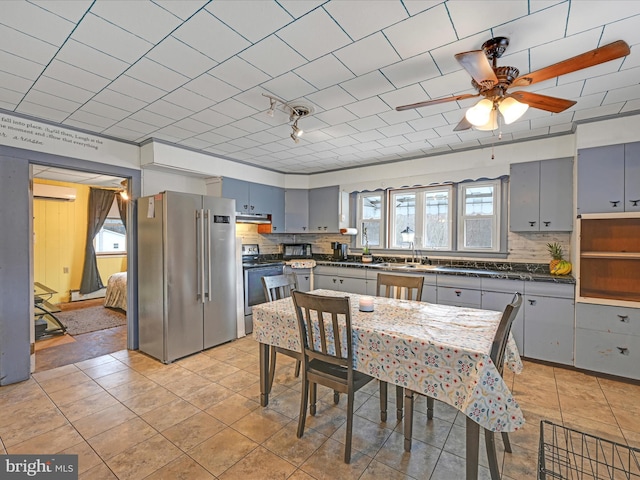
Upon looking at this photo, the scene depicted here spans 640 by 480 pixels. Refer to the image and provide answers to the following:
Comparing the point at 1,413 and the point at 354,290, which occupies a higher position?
the point at 354,290

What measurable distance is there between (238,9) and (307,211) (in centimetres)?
400

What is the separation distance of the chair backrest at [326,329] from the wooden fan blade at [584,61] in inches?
63.5

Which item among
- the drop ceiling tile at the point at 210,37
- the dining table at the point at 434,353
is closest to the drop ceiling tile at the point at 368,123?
the drop ceiling tile at the point at 210,37

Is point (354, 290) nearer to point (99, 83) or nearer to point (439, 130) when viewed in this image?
point (439, 130)

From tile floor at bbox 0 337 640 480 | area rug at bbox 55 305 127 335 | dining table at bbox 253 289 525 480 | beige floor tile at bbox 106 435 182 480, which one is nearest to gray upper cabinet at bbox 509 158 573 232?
tile floor at bbox 0 337 640 480

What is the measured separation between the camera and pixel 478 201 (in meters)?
4.19

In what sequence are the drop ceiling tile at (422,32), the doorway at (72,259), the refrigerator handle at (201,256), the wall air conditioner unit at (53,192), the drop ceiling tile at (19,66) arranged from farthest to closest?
1. the wall air conditioner unit at (53,192)
2. the doorway at (72,259)
3. the refrigerator handle at (201,256)
4. the drop ceiling tile at (19,66)
5. the drop ceiling tile at (422,32)

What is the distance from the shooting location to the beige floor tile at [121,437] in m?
1.97

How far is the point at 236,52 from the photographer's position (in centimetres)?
191

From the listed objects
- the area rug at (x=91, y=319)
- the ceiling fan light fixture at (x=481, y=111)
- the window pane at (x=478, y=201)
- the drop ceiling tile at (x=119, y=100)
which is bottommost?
the area rug at (x=91, y=319)

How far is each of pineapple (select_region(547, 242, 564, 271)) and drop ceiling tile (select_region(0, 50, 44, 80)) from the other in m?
4.91

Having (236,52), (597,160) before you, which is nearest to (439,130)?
(597,160)

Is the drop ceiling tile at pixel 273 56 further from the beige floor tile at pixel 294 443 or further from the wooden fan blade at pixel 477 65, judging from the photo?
the beige floor tile at pixel 294 443

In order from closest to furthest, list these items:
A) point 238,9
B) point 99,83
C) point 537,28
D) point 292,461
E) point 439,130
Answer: point 238,9
point 537,28
point 292,461
point 99,83
point 439,130
